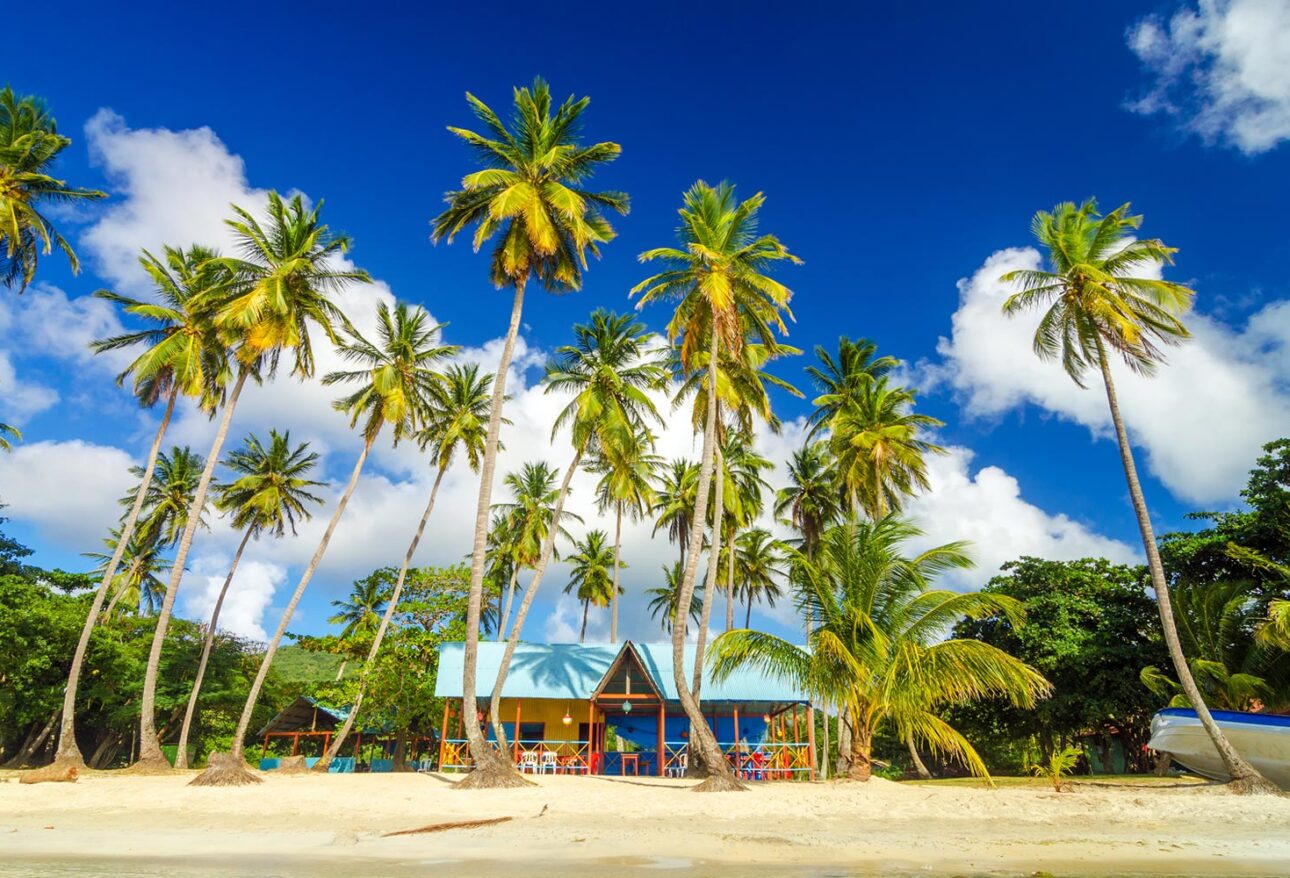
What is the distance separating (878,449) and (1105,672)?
11198 millimetres

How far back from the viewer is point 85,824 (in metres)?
11.7

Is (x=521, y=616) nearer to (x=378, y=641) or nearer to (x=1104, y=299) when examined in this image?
(x=378, y=641)

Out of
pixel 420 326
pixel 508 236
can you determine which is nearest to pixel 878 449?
pixel 508 236

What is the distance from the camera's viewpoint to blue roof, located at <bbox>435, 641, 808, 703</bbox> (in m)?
23.3

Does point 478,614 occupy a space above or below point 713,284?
below

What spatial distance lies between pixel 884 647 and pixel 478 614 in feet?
29.4

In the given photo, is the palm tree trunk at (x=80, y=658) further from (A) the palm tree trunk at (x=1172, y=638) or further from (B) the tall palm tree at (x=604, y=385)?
(A) the palm tree trunk at (x=1172, y=638)

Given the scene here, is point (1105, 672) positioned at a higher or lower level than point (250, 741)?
higher

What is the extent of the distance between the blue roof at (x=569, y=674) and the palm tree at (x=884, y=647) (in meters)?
7.28

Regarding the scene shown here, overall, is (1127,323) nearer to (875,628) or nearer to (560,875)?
(875,628)

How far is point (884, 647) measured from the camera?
49.3ft

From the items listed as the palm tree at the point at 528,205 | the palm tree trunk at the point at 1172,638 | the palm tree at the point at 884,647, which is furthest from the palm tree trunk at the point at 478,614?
the palm tree trunk at the point at 1172,638

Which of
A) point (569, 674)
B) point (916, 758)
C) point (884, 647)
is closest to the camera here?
point (884, 647)

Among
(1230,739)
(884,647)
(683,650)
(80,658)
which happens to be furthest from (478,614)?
(1230,739)
